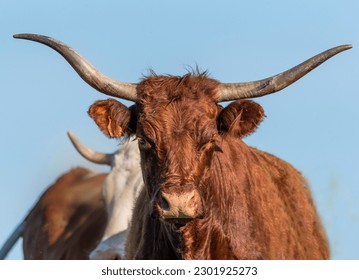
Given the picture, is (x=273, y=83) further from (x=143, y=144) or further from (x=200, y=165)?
(x=143, y=144)

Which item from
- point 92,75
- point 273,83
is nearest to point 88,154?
point 92,75

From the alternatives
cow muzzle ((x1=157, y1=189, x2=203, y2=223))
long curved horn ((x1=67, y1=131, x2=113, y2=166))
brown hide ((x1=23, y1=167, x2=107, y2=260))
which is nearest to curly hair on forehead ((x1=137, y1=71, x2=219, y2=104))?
cow muzzle ((x1=157, y1=189, x2=203, y2=223))

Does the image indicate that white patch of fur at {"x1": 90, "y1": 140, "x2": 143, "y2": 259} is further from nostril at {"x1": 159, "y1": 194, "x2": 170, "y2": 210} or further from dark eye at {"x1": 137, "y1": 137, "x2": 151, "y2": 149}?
nostril at {"x1": 159, "y1": 194, "x2": 170, "y2": 210}

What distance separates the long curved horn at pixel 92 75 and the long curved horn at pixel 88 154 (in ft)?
21.8

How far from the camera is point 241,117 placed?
12852 mm

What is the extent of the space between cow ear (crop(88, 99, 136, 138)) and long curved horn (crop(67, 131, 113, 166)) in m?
A: 6.80

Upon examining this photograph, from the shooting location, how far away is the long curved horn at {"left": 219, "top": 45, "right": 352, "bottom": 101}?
42.1 feet

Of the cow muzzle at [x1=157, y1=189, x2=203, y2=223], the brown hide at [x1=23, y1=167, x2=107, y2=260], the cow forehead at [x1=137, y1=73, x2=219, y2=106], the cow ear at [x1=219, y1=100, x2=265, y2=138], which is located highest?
the cow forehead at [x1=137, y1=73, x2=219, y2=106]

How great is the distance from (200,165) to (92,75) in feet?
4.85

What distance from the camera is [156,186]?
1219cm

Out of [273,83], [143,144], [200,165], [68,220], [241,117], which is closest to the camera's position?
[200,165]
